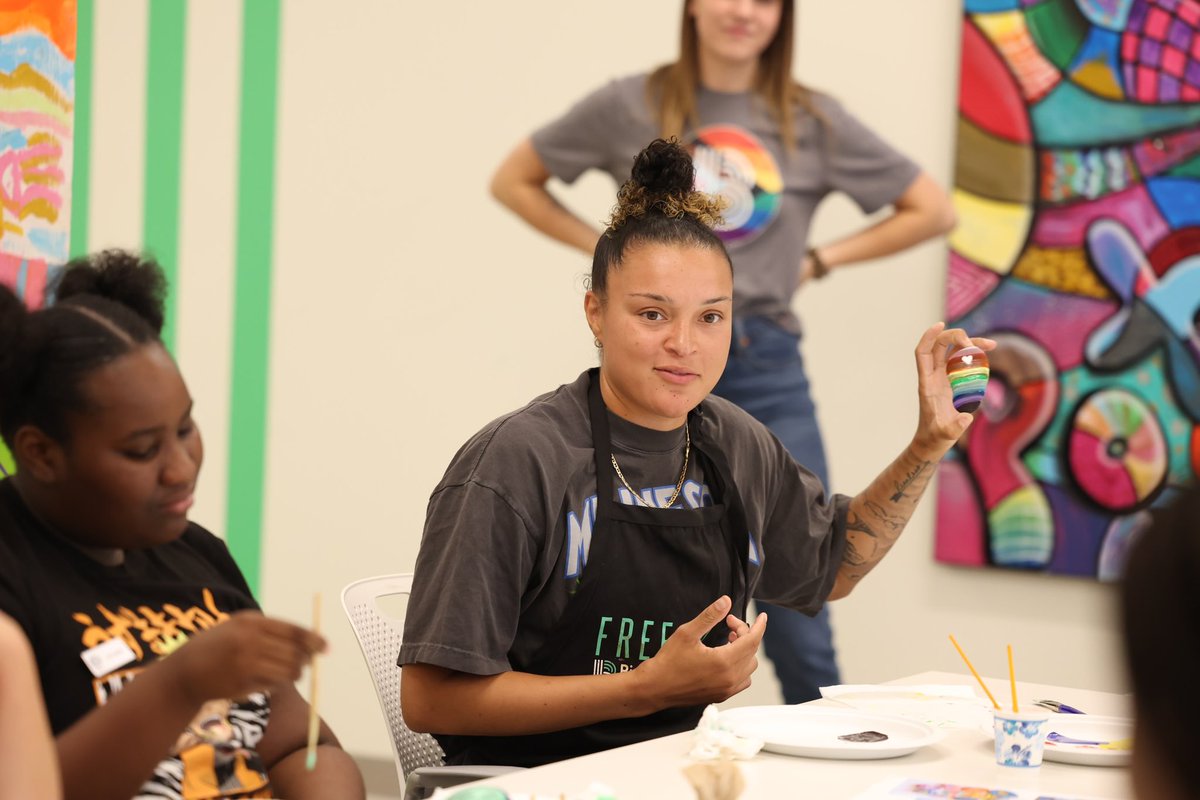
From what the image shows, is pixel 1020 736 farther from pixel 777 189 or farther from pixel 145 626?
pixel 777 189

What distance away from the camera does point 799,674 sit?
11.3ft

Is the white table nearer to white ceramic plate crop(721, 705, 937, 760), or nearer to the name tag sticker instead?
white ceramic plate crop(721, 705, 937, 760)

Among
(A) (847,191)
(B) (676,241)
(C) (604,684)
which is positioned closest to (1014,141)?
(A) (847,191)

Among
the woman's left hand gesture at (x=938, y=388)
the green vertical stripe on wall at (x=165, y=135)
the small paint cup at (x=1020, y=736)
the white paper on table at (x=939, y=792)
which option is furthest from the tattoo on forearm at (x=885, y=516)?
the green vertical stripe on wall at (x=165, y=135)

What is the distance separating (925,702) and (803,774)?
0.51m

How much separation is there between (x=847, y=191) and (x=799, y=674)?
123 centimetres

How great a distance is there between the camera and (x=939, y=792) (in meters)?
1.50

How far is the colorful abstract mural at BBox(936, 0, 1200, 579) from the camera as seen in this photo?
325cm

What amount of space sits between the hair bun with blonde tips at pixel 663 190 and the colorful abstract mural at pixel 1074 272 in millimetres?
1479

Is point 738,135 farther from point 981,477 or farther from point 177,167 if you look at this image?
point 177,167

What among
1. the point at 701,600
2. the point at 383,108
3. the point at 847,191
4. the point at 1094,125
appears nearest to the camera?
the point at 701,600

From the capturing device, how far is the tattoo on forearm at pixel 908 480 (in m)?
2.27

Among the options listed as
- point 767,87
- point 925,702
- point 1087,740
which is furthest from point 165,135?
point 1087,740

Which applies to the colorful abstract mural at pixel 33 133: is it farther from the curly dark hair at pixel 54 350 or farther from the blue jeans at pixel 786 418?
the blue jeans at pixel 786 418
